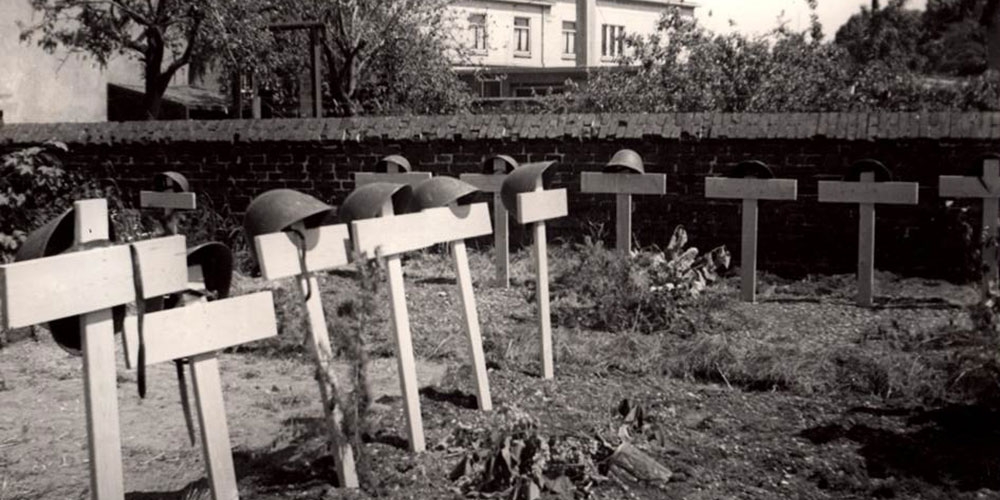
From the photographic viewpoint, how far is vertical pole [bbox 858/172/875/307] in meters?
8.88

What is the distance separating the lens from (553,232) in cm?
1143

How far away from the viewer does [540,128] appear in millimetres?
11461

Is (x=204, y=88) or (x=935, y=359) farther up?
(x=204, y=88)

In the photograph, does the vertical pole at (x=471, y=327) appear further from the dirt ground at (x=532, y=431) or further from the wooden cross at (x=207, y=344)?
the wooden cross at (x=207, y=344)

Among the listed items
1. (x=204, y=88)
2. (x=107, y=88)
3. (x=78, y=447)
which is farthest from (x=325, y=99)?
(x=78, y=447)

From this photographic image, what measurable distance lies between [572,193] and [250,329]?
7567mm

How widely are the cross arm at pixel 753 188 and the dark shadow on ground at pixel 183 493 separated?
605cm

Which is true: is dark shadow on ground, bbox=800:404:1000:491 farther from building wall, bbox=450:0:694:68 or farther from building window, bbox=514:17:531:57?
building window, bbox=514:17:531:57

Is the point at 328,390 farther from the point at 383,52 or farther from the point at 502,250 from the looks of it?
the point at 383,52

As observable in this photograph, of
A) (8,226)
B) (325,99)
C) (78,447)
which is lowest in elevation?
(78,447)

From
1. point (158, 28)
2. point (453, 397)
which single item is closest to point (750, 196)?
point (453, 397)

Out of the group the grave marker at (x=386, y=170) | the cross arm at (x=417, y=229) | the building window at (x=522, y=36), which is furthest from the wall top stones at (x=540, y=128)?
the building window at (x=522, y=36)

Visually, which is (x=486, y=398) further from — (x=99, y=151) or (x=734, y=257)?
(x=99, y=151)

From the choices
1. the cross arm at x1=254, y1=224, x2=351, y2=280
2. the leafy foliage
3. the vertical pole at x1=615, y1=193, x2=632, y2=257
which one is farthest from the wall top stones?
the cross arm at x1=254, y1=224, x2=351, y2=280
